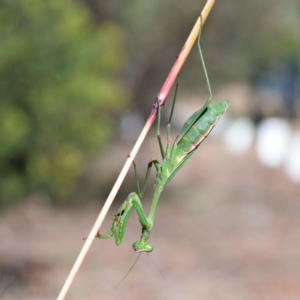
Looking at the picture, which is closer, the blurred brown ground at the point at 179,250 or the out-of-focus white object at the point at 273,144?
the blurred brown ground at the point at 179,250

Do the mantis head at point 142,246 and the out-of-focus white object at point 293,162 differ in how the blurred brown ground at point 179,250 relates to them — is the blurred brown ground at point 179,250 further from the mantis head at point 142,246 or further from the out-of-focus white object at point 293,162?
the mantis head at point 142,246

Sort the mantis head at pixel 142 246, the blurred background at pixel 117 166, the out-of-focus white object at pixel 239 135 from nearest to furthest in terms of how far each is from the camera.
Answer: the mantis head at pixel 142 246 < the blurred background at pixel 117 166 < the out-of-focus white object at pixel 239 135

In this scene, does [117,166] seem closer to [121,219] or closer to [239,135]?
[239,135]

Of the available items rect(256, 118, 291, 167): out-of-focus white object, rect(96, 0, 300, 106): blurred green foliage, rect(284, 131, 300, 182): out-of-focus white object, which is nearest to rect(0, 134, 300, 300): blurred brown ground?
rect(284, 131, 300, 182): out-of-focus white object

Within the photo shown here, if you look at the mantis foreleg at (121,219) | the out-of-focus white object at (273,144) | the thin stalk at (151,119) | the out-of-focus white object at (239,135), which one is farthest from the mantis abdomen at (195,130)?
the out-of-focus white object at (239,135)

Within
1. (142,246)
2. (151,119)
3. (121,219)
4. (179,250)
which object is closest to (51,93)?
(179,250)
